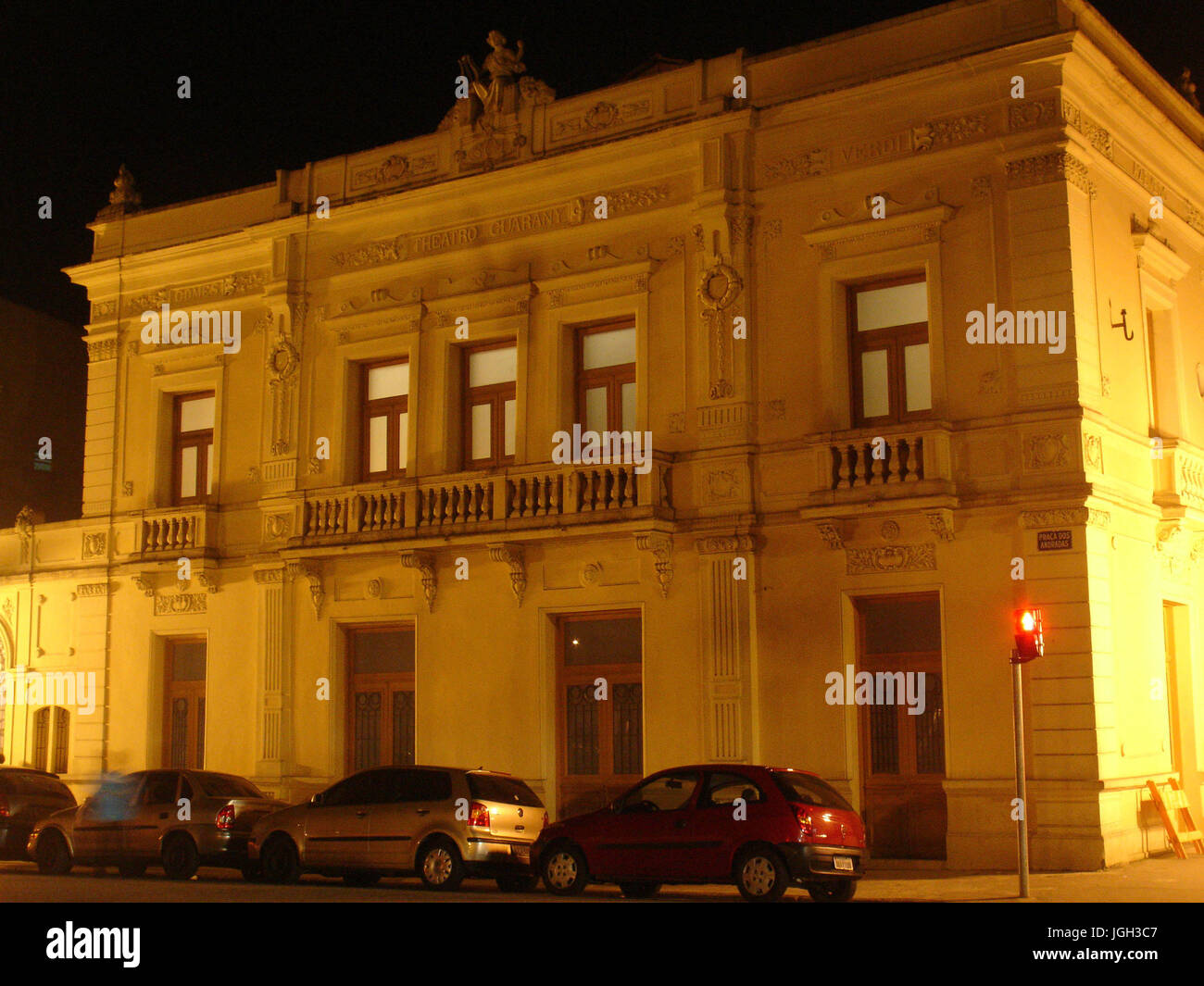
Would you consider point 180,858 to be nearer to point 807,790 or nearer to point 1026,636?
point 807,790

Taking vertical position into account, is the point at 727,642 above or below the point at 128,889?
above

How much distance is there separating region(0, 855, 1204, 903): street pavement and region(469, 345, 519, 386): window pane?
28.2 ft

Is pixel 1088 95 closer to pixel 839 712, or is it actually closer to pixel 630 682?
pixel 839 712

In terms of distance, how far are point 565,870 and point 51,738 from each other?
14.6 meters

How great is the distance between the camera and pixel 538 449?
23.3m

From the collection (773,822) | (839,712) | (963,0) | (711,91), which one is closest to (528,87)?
(711,91)

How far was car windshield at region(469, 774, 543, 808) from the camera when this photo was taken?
58.8 ft

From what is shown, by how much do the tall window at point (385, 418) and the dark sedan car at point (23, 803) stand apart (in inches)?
279

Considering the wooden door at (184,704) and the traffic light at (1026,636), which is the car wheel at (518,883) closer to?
the traffic light at (1026,636)

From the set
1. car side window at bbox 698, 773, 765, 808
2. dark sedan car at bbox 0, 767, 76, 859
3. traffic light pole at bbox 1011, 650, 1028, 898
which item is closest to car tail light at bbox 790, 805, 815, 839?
car side window at bbox 698, 773, 765, 808

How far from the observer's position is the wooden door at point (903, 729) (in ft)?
64.6

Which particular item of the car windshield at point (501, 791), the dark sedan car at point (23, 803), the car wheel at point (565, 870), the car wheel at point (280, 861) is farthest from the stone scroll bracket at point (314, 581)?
the car wheel at point (565, 870)
